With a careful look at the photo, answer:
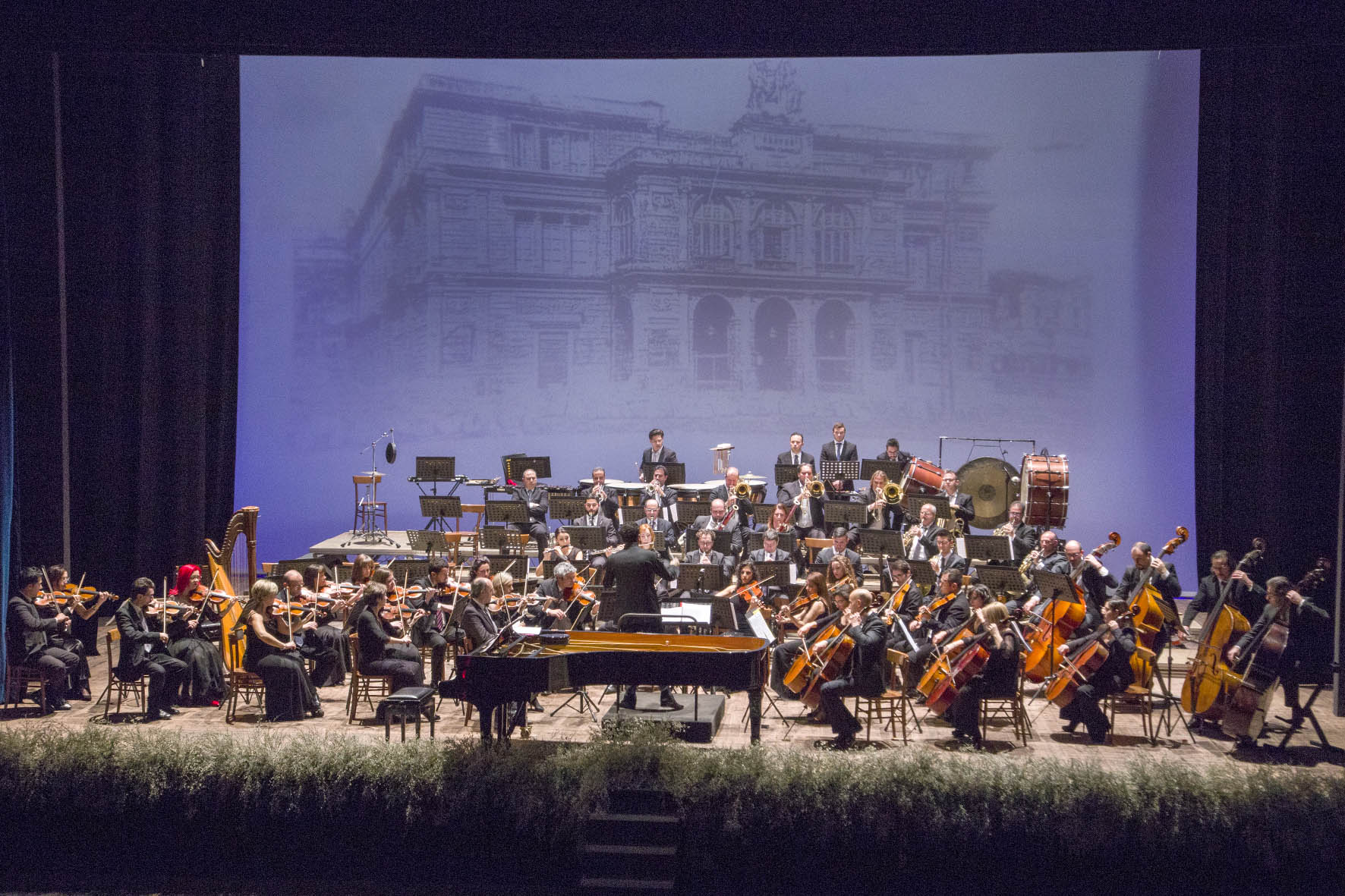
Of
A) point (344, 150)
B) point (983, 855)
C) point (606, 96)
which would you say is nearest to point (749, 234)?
point (606, 96)

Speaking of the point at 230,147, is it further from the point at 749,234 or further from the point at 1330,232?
the point at 1330,232

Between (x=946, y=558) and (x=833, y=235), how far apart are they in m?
5.45

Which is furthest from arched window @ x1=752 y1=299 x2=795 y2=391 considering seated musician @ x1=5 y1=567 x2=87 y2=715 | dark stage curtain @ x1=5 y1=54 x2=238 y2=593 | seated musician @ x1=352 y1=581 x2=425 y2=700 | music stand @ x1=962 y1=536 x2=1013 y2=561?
seated musician @ x1=5 y1=567 x2=87 y2=715

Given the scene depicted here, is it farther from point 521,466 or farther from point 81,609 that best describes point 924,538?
point 81,609

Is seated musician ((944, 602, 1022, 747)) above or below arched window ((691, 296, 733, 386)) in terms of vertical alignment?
below

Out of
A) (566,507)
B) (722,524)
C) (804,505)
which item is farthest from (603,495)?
(804,505)

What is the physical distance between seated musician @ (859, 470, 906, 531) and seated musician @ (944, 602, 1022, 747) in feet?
13.2

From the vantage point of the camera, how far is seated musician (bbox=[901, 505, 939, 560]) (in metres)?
11.6

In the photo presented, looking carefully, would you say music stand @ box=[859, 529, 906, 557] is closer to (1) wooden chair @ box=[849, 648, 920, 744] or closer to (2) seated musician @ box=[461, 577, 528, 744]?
(1) wooden chair @ box=[849, 648, 920, 744]

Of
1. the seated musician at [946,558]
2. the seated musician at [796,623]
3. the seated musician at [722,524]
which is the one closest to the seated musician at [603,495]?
the seated musician at [722,524]

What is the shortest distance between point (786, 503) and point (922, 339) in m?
3.47

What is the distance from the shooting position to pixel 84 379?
12.7 metres

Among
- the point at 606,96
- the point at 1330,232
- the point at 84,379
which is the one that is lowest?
the point at 84,379

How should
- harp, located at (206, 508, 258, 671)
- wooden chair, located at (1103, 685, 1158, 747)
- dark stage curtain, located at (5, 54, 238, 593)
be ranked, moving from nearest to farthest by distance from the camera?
wooden chair, located at (1103, 685, 1158, 747)
harp, located at (206, 508, 258, 671)
dark stage curtain, located at (5, 54, 238, 593)
